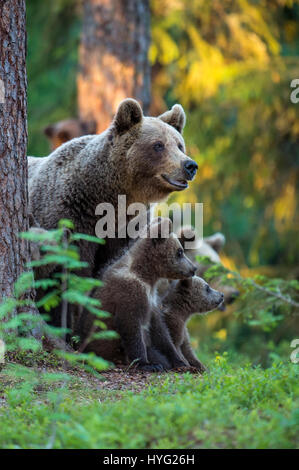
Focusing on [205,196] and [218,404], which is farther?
[205,196]

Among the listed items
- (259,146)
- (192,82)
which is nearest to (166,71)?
(192,82)

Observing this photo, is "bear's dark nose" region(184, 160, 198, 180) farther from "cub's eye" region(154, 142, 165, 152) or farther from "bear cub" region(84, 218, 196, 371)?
"bear cub" region(84, 218, 196, 371)

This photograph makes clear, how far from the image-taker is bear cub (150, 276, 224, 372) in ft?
21.4

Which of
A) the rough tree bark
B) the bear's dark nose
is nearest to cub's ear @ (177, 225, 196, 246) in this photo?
the bear's dark nose

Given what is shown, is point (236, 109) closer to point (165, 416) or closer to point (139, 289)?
point (139, 289)

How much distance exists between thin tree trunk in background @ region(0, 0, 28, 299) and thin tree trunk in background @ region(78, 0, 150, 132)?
5.32m

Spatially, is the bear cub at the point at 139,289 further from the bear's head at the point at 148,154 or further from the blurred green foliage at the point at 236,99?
the blurred green foliage at the point at 236,99

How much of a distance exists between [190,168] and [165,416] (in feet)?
9.93

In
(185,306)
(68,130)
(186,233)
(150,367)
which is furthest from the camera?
(68,130)

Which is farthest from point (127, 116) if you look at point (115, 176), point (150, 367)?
point (150, 367)

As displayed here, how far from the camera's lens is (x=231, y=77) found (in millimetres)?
12406

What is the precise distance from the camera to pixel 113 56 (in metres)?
11.0
